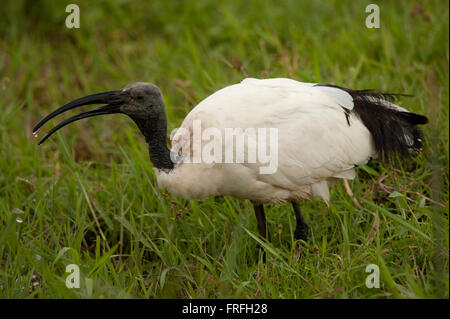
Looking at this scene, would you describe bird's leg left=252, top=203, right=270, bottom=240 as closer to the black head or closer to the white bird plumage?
the white bird plumage

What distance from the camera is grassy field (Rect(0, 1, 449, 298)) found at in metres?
3.20

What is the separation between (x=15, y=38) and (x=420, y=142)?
4883 mm

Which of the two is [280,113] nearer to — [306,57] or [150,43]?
[306,57]

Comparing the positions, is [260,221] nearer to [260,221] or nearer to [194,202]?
[260,221]

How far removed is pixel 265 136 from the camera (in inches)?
131

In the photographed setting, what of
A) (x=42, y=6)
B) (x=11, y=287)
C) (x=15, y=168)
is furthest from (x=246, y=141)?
(x=42, y=6)

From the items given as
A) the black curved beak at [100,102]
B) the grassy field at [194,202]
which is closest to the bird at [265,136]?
the black curved beak at [100,102]

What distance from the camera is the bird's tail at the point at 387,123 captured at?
3.63 meters

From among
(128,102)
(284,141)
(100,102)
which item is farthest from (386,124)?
(100,102)

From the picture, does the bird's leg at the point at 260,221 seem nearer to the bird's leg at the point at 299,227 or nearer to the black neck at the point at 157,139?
the bird's leg at the point at 299,227

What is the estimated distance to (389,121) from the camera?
12.0 feet

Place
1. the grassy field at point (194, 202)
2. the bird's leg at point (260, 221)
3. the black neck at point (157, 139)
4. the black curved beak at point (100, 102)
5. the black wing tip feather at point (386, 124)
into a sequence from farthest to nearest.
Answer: the bird's leg at point (260, 221) → the black wing tip feather at point (386, 124) → the black neck at point (157, 139) → the black curved beak at point (100, 102) → the grassy field at point (194, 202)

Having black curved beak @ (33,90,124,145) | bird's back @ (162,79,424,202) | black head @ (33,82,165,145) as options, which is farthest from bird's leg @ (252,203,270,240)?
black curved beak @ (33,90,124,145)

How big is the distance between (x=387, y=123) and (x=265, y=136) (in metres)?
0.87
